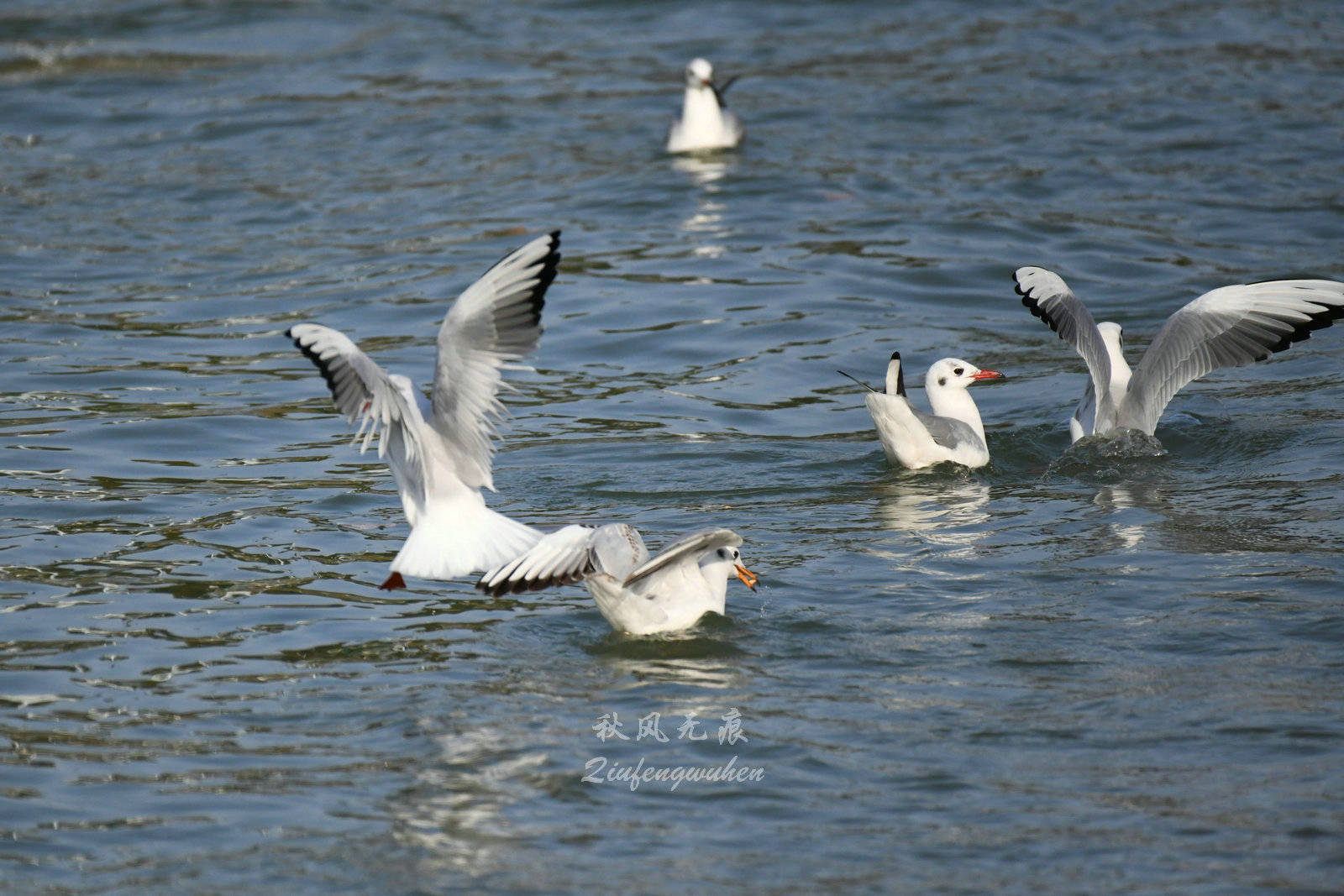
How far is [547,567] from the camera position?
6.24 meters

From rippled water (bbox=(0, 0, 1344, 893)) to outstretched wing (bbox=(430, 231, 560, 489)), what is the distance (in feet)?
3.07

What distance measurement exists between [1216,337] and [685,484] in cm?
317

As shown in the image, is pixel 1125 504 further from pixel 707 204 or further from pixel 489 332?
pixel 707 204

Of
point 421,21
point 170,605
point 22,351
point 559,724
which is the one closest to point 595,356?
point 22,351

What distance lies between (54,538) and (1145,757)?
529 cm

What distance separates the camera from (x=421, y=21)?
853 inches

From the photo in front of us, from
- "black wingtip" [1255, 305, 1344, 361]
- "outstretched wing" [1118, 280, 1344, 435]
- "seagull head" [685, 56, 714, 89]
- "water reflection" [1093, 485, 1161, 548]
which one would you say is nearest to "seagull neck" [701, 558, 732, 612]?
"water reflection" [1093, 485, 1161, 548]

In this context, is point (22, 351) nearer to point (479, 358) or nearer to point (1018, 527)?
point (479, 358)

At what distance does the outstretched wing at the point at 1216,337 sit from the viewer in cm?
904

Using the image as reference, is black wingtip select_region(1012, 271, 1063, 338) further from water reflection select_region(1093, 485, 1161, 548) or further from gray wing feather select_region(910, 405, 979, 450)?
water reflection select_region(1093, 485, 1161, 548)

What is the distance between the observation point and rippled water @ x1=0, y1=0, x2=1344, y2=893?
503 centimetres

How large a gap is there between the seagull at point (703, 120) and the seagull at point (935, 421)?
699cm

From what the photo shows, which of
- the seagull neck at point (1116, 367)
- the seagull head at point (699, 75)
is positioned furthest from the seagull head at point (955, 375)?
the seagull head at point (699, 75)

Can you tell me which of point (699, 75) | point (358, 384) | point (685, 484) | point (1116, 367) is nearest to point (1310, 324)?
point (1116, 367)
